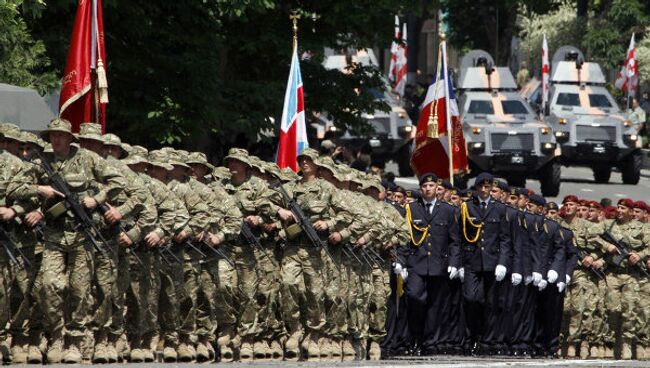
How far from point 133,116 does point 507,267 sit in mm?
6703

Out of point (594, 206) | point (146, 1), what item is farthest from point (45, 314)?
point (146, 1)

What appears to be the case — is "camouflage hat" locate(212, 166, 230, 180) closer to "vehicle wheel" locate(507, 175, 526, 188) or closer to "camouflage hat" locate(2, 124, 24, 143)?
"camouflage hat" locate(2, 124, 24, 143)

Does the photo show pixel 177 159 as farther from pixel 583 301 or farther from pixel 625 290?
pixel 625 290

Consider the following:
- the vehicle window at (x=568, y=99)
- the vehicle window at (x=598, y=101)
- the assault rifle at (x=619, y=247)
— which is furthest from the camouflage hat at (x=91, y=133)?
the vehicle window at (x=568, y=99)

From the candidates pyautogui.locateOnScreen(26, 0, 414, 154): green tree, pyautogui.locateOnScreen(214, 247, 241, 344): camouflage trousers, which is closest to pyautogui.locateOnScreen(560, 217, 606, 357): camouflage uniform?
pyautogui.locateOnScreen(214, 247, 241, 344): camouflage trousers

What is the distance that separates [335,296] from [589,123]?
23765 mm

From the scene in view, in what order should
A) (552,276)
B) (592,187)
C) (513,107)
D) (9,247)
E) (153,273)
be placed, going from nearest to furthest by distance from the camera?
(9,247) → (153,273) → (552,276) → (513,107) → (592,187)

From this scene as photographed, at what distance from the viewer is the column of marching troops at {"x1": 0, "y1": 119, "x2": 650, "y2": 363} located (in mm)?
15703

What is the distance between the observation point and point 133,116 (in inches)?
1037

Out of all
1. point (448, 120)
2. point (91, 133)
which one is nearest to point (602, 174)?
point (448, 120)

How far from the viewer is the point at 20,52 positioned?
2281 cm

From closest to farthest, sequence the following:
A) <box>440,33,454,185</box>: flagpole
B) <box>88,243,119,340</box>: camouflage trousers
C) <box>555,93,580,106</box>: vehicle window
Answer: <box>88,243,119,340</box>: camouflage trousers < <box>440,33,454,185</box>: flagpole < <box>555,93,580,106</box>: vehicle window

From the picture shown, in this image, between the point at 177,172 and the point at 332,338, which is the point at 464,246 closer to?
the point at 332,338

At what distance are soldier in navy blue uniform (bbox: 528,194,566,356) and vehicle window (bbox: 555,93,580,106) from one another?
68.9ft
